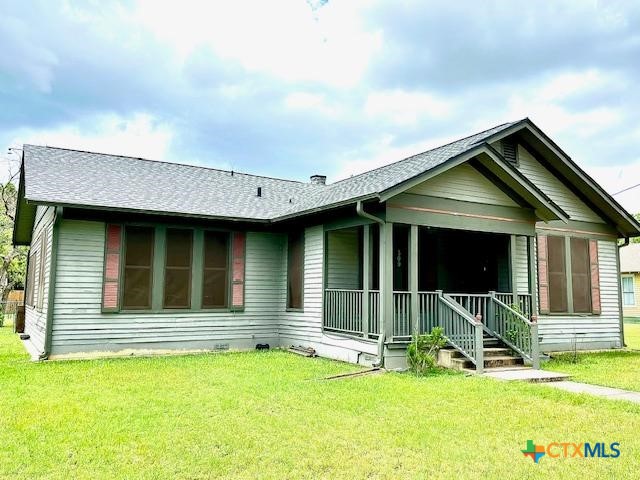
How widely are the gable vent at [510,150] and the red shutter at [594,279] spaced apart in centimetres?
283

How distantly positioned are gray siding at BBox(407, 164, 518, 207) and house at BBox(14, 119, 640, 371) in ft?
0.09

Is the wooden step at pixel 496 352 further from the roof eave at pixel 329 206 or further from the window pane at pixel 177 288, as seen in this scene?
the window pane at pixel 177 288

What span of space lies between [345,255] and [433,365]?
341 centimetres

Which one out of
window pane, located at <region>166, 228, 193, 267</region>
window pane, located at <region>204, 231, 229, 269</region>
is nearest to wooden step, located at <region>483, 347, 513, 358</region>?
window pane, located at <region>204, 231, 229, 269</region>

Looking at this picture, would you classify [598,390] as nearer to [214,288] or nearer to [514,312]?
[514,312]

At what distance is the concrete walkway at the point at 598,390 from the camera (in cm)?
616

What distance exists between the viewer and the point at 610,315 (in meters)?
12.1

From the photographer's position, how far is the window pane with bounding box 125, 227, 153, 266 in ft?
32.3

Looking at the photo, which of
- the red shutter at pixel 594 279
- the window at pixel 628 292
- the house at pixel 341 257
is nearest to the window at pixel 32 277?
the house at pixel 341 257

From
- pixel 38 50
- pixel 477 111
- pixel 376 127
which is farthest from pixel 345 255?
pixel 376 127

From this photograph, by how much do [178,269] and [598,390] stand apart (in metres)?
7.63

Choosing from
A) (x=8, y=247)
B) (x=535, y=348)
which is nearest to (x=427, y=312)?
(x=535, y=348)

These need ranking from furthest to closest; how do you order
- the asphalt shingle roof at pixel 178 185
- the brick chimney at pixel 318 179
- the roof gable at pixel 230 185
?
the brick chimney at pixel 318 179 < the asphalt shingle roof at pixel 178 185 < the roof gable at pixel 230 185

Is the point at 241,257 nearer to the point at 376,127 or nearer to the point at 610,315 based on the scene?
the point at 610,315
